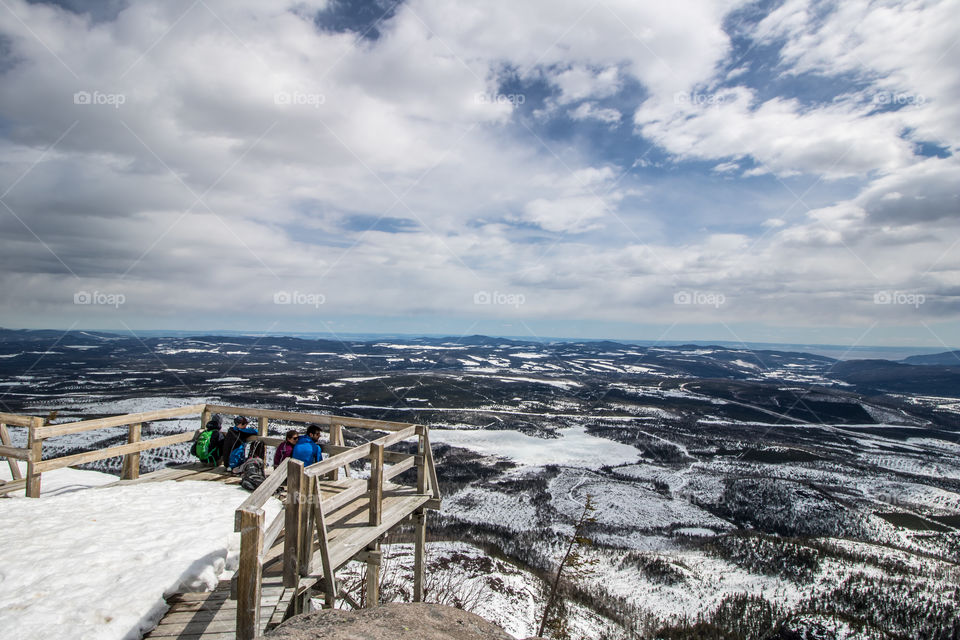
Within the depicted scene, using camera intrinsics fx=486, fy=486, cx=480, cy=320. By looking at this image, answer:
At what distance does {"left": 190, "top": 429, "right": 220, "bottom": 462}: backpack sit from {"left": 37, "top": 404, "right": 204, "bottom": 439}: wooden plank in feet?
2.16

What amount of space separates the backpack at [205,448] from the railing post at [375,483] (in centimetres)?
519

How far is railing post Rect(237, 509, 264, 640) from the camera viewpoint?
195 inches

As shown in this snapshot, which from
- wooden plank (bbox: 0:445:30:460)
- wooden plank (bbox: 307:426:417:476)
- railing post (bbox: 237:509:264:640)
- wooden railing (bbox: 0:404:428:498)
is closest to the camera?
railing post (bbox: 237:509:264:640)

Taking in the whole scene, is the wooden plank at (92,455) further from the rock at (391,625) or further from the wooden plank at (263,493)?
the rock at (391,625)

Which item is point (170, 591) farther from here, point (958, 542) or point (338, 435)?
point (958, 542)

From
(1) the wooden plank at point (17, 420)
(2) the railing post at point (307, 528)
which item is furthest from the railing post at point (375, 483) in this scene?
(1) the wooden plank at point (17, 420)

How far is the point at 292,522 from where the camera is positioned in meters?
6.09

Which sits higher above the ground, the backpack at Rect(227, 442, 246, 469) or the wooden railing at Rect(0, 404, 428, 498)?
the wooden railing at Rect(0, 404, 428, 498)

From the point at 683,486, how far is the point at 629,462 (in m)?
11.7

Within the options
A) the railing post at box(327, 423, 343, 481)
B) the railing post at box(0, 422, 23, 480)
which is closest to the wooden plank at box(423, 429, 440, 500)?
the railing post at box(327, 423, 343, 481)

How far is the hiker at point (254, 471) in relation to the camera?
Answer: 32.1ft

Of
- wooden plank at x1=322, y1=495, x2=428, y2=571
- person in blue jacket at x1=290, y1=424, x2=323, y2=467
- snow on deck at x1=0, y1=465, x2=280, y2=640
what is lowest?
wooden plank at x1=322, y1=495, x2=428, y2=571

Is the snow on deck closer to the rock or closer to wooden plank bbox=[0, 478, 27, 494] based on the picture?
wooden plank bbox=[0, 478, 27, 494]

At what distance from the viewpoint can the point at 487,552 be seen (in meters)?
Result: 33.1
